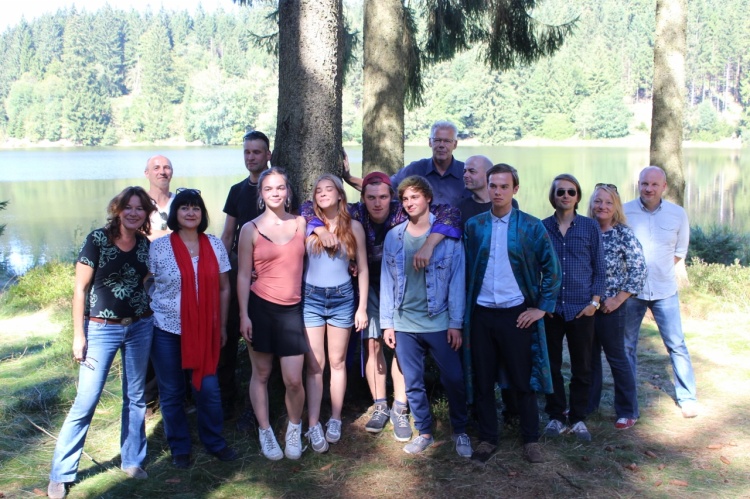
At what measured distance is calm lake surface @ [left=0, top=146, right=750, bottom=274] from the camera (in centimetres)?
1941

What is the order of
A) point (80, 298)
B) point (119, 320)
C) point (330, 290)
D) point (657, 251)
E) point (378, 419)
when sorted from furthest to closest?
1. point (657, 251)
2. point (378, 419)
3. point (330, 290)
4. point (119, 320)
5. point (80, 298)

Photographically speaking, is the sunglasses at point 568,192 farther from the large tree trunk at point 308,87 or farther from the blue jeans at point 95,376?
the blue jeans at point 95,376

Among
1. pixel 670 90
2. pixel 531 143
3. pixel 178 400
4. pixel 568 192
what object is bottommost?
pixel 178 400

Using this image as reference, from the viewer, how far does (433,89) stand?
68.9 meters

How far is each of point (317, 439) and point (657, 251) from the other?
104 inches

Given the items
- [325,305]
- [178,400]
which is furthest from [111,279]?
[325,305]

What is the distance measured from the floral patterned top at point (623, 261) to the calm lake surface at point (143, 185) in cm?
1138

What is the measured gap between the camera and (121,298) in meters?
3.62

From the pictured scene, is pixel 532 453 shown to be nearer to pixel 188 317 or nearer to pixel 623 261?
pixel 623 261

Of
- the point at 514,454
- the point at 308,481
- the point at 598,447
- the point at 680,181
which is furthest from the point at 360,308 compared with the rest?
the point at 680,181

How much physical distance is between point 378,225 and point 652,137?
5992mm

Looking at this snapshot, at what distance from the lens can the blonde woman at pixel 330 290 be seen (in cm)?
402

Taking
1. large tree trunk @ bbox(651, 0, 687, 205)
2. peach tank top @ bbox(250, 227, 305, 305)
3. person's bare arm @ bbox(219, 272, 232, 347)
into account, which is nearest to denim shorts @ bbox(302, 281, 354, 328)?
peach tank top @ bbox(250, 227, 305, 305)

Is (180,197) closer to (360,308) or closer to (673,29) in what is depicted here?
(360,308)
